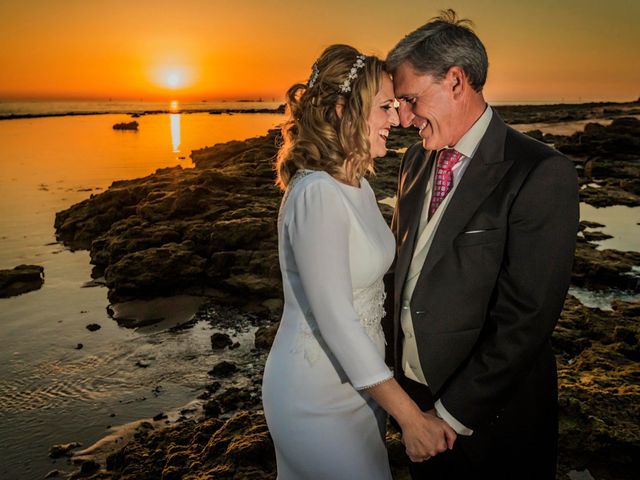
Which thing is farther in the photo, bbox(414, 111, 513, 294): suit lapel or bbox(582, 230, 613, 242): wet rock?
bbox(582, 230, 613, 242): wet rock

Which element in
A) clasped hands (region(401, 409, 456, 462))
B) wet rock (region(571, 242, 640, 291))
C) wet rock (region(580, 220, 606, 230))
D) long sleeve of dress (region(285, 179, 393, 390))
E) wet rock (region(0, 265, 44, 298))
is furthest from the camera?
wet rock (region(580, 220, 606, 230))

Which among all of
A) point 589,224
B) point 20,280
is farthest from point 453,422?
point 589,224

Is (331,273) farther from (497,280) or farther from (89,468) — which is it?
(89,468)

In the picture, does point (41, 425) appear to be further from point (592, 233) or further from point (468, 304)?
point (592, 233)

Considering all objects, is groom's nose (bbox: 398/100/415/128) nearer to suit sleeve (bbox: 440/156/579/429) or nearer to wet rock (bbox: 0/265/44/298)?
suit sleeve (bbox: 440/156/579/429)

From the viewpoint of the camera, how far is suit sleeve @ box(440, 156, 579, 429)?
7.04 ft

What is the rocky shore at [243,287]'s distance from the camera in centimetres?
403

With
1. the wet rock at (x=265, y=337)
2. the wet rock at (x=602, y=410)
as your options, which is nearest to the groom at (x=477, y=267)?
the wet rock at (x=602, y=410)

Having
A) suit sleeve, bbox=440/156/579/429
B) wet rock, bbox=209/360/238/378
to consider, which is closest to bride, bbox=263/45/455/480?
suit sleeve, bbox=440/156/579/429

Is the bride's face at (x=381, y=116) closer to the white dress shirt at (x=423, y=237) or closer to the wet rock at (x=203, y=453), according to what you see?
the white dress shirt at (x=423, y=237)

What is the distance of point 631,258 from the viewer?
10328 mm

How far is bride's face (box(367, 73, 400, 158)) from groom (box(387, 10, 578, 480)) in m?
0.06

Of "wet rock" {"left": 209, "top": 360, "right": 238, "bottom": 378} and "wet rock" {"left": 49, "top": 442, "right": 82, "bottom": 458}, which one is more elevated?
"wet rock" {"left": 209, "top": 360, "right": 238, "bottom": 378}

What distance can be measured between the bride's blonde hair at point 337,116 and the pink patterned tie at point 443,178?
17.6 inches
